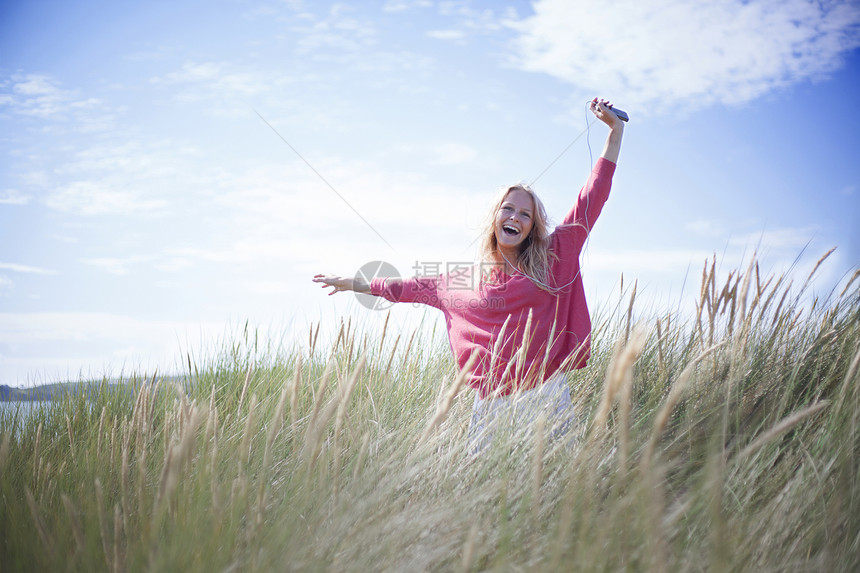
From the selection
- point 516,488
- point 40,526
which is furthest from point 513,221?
point 40,526

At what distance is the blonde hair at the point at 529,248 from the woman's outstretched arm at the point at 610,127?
43 cm

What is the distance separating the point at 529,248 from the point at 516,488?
150 cm

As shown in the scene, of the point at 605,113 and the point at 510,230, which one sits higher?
the point at 605,113

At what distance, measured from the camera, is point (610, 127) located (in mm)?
2775

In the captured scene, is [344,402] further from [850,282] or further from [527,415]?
[850,282]

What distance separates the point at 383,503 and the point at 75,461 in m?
1.46

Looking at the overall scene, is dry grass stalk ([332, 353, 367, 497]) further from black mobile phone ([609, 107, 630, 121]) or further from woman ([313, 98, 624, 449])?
black mobile phone ([609, 107, 630, 121])

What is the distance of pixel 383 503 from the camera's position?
1.52 metres

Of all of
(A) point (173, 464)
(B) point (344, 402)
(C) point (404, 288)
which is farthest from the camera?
(C) point (404, 288)

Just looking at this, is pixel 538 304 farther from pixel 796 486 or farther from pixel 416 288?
pixel 796 486

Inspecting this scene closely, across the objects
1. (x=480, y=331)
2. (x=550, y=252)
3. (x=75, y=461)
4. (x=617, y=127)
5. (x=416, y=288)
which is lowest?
(x=75, y=461)

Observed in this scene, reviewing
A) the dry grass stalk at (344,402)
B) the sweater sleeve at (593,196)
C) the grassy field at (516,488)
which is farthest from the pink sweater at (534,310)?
the dry grass stalk at (344,402)

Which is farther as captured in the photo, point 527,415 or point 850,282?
point 850,282

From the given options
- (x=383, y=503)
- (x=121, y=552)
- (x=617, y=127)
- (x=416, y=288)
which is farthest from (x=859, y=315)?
(x=121, y=552)
